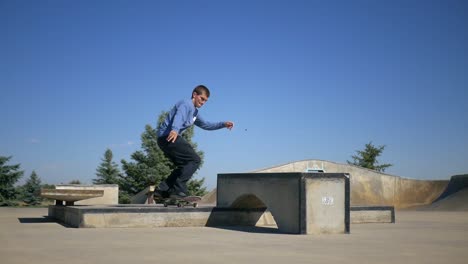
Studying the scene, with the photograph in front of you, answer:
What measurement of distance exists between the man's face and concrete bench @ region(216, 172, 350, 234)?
5.88ft

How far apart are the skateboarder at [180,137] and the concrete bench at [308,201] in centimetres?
139

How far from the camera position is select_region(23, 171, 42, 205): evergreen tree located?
130ft

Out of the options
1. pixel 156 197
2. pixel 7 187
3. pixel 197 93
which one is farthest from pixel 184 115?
pixel 7 187

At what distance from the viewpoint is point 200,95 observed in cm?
987

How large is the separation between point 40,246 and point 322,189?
4.86 m

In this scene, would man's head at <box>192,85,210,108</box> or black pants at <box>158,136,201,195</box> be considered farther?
man's head at <box>192,85,210,108</box>

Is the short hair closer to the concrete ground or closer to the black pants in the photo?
the black pants

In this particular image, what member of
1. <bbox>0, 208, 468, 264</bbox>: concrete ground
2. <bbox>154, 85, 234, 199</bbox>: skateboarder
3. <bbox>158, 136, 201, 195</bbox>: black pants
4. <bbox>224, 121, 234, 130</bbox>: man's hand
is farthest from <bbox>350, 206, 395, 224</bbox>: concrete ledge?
<bbox>158, 136, 201, 195</bbox>: black pants

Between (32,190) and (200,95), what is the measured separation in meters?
38.6

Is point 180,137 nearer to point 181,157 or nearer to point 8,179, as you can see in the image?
point 181,157

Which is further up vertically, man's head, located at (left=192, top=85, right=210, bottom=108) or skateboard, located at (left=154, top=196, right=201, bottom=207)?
man's head, located at (left=192, top=85, right=210, bottom=108)

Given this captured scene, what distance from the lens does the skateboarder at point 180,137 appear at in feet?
31.1

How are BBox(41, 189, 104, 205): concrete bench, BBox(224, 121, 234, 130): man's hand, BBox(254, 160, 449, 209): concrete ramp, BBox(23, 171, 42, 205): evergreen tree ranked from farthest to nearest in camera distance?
BBox(23, 171, 42, 205): evergreen tree < BBox(254, 160, 449, 209): concrete ramp < BBox(41, 189, 104, 205): concrete bench < BBox(224, 121, 234, 130): man's hand

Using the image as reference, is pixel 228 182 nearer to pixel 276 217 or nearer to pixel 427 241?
pixel 276 217
